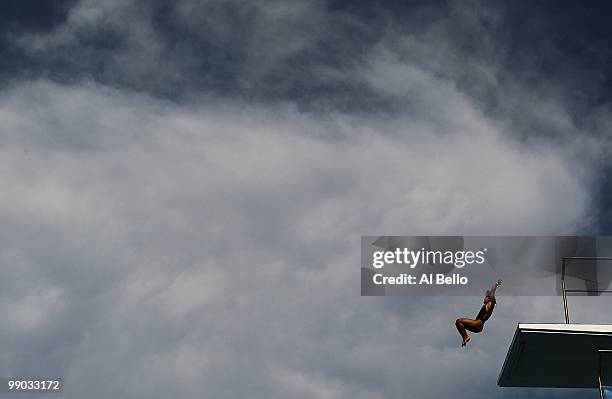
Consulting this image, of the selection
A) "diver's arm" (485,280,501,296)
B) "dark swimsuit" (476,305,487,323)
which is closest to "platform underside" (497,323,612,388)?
"dark swimsuit" (476,305,487,323)

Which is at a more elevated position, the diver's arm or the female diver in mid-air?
the diver's arm

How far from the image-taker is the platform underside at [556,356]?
22.4m

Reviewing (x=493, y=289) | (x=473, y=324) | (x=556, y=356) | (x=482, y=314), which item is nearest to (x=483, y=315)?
(x=482, y=314)

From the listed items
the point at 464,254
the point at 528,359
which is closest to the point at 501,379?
the point at 528,359

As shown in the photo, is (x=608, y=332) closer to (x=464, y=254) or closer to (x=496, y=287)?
(x=496, y=287)

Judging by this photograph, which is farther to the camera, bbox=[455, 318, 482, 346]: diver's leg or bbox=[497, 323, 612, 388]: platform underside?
bbox=[455, 318, 482, 346]: diver's leg

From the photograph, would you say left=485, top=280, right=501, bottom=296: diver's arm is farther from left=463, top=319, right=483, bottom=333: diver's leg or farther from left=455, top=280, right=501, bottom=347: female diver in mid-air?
left=463, top=319, right=483, bottom=333: diver's leg

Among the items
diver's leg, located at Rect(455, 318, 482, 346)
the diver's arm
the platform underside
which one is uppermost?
the diver's arm

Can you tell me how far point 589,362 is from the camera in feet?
80.7

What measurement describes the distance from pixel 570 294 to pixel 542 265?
113 inches

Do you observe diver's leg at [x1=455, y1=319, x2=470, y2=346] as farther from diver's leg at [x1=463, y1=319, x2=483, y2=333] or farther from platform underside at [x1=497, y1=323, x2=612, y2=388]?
platform underside at [x1=497, y1=323, x2=612, y2=388]

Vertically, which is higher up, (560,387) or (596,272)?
(596,272)

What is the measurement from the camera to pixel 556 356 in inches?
953

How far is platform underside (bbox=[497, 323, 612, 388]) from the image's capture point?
73.4 ft
